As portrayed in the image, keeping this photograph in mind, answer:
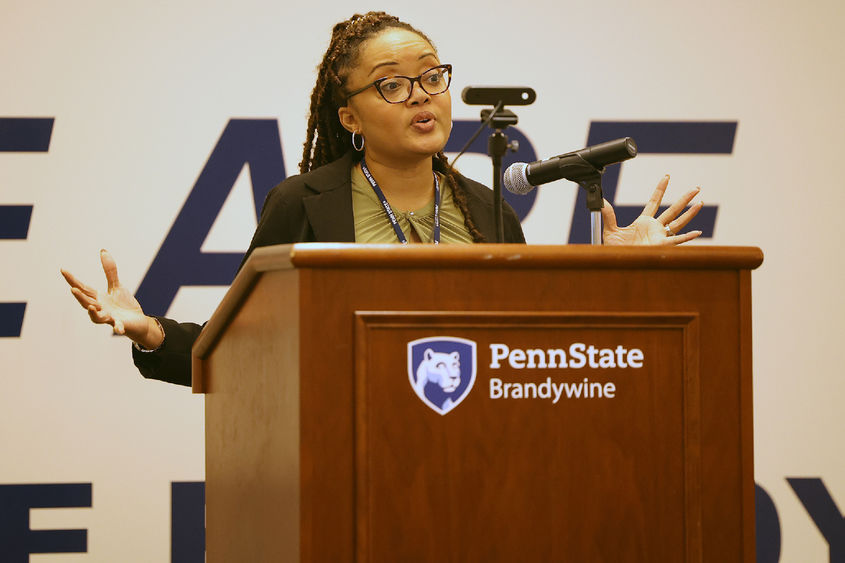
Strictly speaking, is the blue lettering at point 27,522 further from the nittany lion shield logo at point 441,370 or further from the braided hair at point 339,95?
the nittany lion shield logo at point 441,370

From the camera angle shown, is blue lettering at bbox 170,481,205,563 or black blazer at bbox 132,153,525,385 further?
blue lettering at bbox 170,481,205,563

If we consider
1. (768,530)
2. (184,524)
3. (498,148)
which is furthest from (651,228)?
(184,524)

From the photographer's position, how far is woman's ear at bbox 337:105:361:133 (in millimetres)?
2295

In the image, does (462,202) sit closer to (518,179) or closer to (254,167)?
(518,179)

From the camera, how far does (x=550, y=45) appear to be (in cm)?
347

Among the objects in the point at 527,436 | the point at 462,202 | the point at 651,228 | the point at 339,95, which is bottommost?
the point at 527,436

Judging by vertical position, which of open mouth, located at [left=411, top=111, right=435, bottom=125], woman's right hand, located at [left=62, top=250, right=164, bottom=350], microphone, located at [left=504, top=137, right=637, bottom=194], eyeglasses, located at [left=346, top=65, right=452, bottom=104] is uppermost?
eyeglasses, located at [left=346, top=65, right=452, bottom=104]

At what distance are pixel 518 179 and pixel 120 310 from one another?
0.87 metres

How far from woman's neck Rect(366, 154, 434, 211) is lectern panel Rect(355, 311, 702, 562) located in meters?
0.97

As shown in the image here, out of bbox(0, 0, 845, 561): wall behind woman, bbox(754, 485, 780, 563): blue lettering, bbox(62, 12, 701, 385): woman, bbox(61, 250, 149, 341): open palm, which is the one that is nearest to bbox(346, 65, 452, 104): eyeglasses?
bbox(62, 12, 701, 385): woman

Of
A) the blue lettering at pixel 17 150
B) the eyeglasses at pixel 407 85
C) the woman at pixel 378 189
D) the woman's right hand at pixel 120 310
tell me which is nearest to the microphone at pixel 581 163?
the woman at pixel 378 189

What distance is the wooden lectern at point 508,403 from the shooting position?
4.11 ft

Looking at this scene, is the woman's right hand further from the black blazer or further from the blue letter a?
the blue letter a

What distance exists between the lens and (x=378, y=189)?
2.21 meters
